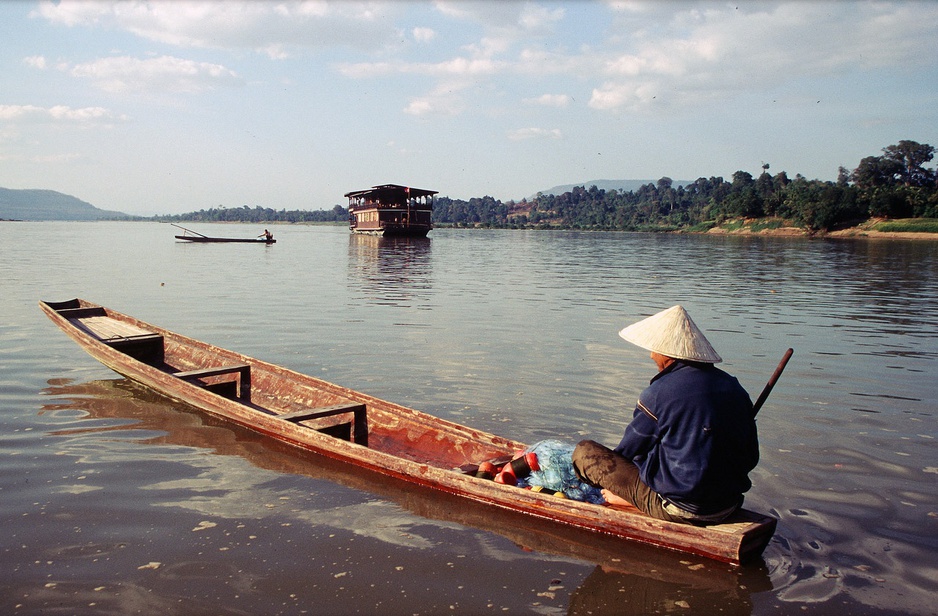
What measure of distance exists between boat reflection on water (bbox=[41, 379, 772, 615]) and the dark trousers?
1.01ft

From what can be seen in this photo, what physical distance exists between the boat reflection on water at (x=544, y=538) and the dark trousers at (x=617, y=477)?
0.31m

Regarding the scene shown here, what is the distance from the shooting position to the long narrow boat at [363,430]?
14.2 ft

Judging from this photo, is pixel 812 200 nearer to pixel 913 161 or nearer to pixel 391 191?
pixel 913 161

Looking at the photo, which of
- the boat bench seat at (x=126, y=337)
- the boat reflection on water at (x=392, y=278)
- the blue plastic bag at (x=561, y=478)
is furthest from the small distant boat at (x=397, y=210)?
the blue plastic bag at (x=561, y=478)

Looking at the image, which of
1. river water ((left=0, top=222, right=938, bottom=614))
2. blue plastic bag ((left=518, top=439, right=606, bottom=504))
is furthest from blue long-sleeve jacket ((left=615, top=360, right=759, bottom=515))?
blue plastic bag ((left=518, top=439, right=606, bottom=504))

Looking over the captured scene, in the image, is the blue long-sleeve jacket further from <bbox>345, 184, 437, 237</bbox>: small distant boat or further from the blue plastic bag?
<bbox>345, 184, 437, 237</bbox>: small distant boat

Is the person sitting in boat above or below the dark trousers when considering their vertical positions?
above

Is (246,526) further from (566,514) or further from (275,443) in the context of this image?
(566,514)

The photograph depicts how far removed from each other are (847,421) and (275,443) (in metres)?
6.15

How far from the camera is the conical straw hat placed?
13.3 ft

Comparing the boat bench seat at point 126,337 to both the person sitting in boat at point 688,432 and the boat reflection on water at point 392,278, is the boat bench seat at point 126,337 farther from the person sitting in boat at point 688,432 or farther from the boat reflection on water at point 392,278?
the person sitting in boat at point 688,432

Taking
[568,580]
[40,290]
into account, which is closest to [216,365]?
[568,580]

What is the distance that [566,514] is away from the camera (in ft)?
15.4

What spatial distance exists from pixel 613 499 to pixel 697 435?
3.26 feet
